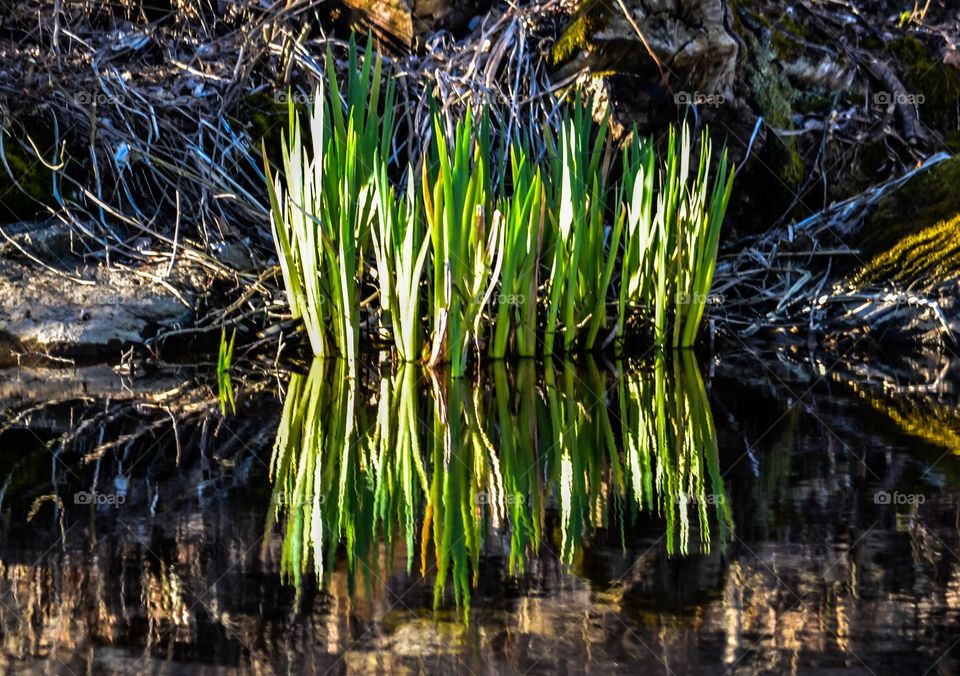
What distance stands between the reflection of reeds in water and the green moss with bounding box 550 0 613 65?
1962 millimetres

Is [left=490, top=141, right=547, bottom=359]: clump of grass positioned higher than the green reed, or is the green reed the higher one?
[left=490, top=141, right=547, bottom=359]: clump of grass

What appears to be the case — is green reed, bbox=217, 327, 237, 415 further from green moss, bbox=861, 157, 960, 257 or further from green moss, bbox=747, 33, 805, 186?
green moss, bbox=747, 33, 805, 186

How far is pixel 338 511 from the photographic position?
5.54 feet

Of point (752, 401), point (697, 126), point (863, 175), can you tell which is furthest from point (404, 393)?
point (863, 175)

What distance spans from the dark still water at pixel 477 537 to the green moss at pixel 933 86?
10.6 ft

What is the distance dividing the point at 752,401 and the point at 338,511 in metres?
1.38

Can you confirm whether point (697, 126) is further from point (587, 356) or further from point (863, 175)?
point (587, 356)

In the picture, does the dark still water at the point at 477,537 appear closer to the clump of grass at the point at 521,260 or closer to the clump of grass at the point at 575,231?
the clump of grass at the point at 521,260

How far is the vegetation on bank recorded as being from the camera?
2.99 m

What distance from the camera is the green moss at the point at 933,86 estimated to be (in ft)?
17.9

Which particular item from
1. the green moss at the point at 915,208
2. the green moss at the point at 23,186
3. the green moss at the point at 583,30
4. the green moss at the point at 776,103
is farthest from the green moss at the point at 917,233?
the green moss at the point at 23,186

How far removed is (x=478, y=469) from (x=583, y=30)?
9.77 ft

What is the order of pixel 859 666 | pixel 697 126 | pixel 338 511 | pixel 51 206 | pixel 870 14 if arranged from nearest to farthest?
pixel 859 666
pixel 338 511
pixel 51 206
pixel 697 126
pixel 870 14

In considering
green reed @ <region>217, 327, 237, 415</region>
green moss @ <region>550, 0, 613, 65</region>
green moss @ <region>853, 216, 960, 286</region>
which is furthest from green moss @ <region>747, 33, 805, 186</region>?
green reed @ <region>217, 327, 237, 415</region>
